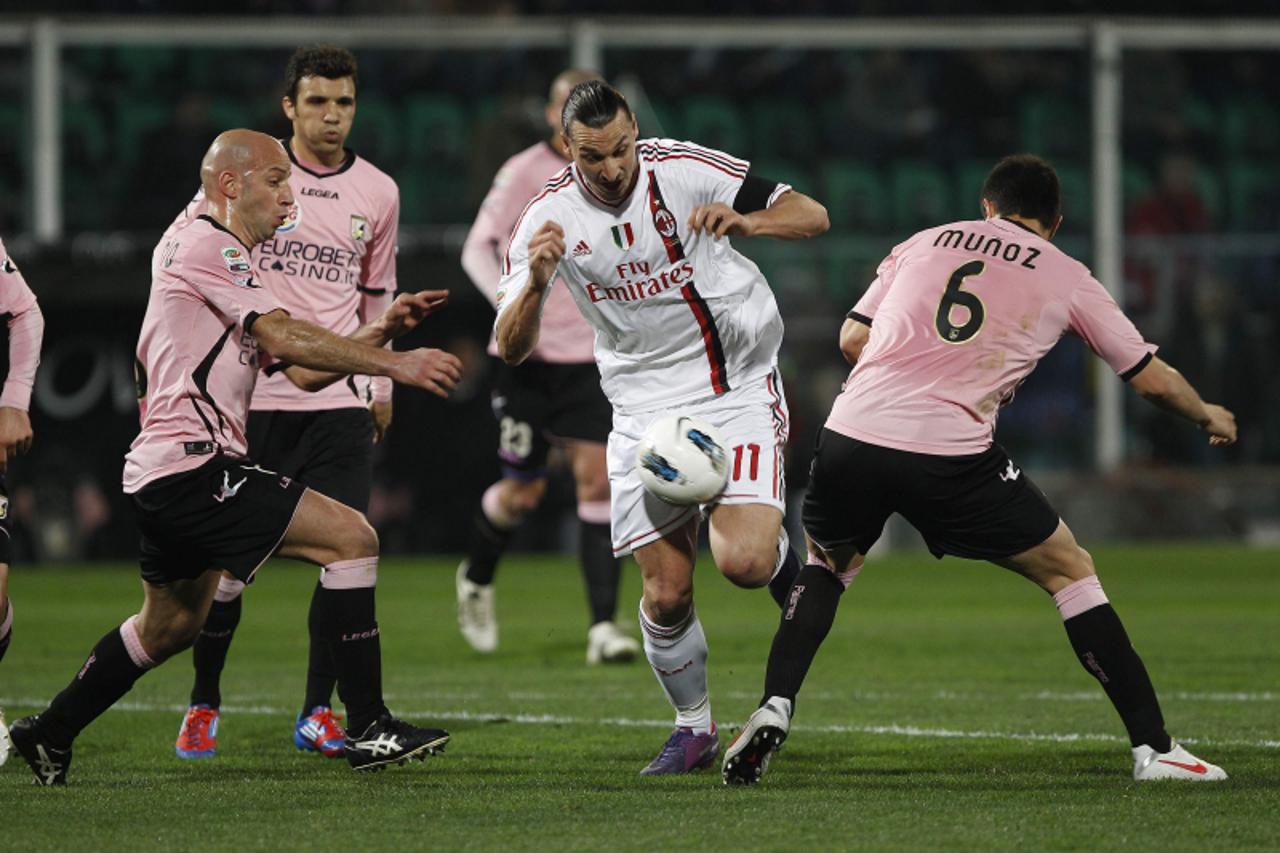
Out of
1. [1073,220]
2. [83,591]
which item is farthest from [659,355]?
[1073,220]

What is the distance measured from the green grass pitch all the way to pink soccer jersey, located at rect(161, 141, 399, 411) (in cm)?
125

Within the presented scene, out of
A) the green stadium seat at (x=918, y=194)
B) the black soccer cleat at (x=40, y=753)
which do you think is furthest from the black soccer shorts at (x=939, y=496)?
the green stadium seat at (x=918, y=194)

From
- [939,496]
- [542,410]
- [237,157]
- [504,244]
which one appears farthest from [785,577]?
[504,244]

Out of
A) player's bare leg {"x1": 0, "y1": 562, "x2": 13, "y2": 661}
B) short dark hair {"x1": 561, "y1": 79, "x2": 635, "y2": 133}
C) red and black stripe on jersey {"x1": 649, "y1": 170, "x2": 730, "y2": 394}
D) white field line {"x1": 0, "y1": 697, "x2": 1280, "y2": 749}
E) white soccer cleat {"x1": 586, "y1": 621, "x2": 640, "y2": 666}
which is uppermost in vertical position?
short dark hair {"x1": 561, "y1": 79, "x2": 635, "y2": 133}

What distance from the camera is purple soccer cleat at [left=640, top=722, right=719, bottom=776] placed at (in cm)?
621

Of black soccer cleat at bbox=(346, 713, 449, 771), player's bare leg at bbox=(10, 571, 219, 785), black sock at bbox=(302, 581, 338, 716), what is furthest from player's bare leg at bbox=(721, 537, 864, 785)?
player's bare leg at bbox=(10, 571, 219, 785)

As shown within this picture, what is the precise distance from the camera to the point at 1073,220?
68.5 ft

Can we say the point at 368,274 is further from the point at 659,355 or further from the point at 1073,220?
the point at 1073,220

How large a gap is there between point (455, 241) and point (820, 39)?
5.24 m

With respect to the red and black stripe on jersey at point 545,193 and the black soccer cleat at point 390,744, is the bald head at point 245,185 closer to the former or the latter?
the red and black stripe on jersey at point 545,193

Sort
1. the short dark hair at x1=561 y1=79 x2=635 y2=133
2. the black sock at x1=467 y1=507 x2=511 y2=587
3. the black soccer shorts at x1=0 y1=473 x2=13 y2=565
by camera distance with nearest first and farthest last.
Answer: the short dark hair at x1=561 y1=79 x2=635 y2=133, the black soccer shorts at x1=0 y1=473 x2=13 y2=565, the black sock at x1=467 y1=507 x2=511 y2=587

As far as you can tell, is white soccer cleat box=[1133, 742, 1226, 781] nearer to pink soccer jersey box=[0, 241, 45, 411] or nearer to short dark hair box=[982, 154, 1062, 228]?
short dark hair box=[982, 154, 1062, 228]

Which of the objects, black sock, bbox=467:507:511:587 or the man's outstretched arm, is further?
black sock, bbox=467:507:511:587

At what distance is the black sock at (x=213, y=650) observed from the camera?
6914 millimetres
